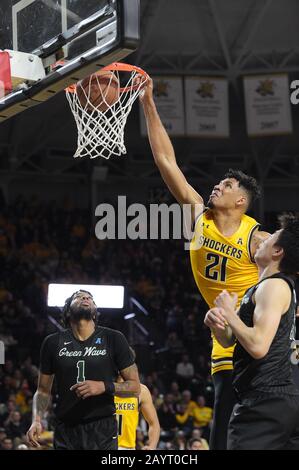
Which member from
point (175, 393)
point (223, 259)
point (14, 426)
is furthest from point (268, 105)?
point (223, 259)

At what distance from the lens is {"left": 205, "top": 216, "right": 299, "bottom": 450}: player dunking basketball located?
4172 mm

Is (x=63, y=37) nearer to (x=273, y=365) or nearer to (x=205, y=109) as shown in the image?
(x=273, y=365)

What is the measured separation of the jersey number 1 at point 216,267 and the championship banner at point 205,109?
39.4 ft

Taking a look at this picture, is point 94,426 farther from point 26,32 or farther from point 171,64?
point 171,64

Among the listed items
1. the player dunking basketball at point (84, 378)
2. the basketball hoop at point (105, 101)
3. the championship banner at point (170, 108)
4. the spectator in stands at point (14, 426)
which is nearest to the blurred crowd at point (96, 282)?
the spectator in stands at point (14, 426)

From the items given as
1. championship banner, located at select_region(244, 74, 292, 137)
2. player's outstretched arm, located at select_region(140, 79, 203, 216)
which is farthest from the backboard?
championship banner, located at select_region(244, 74, 292, 137)

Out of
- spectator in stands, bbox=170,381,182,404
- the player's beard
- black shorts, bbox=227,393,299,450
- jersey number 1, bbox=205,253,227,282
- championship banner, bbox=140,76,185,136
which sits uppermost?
championship banner, bbox=140,76,185,136

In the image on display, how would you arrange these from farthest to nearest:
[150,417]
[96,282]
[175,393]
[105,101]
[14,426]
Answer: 1. [96,282]
2. [175,393]
3. [14,426]
4. [150,417]
5. [105,101]

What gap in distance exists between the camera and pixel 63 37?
18.0 feet

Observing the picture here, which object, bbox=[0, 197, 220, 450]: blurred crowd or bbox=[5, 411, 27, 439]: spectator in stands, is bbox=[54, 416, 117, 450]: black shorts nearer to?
bbox=[0, 197, 220, 450]: blurred crowd

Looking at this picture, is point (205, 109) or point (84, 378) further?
point (205, 109)

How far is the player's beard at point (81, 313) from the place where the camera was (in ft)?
20.2

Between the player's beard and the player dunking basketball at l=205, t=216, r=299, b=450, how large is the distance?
1.86 metres

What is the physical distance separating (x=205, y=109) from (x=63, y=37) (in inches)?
482
